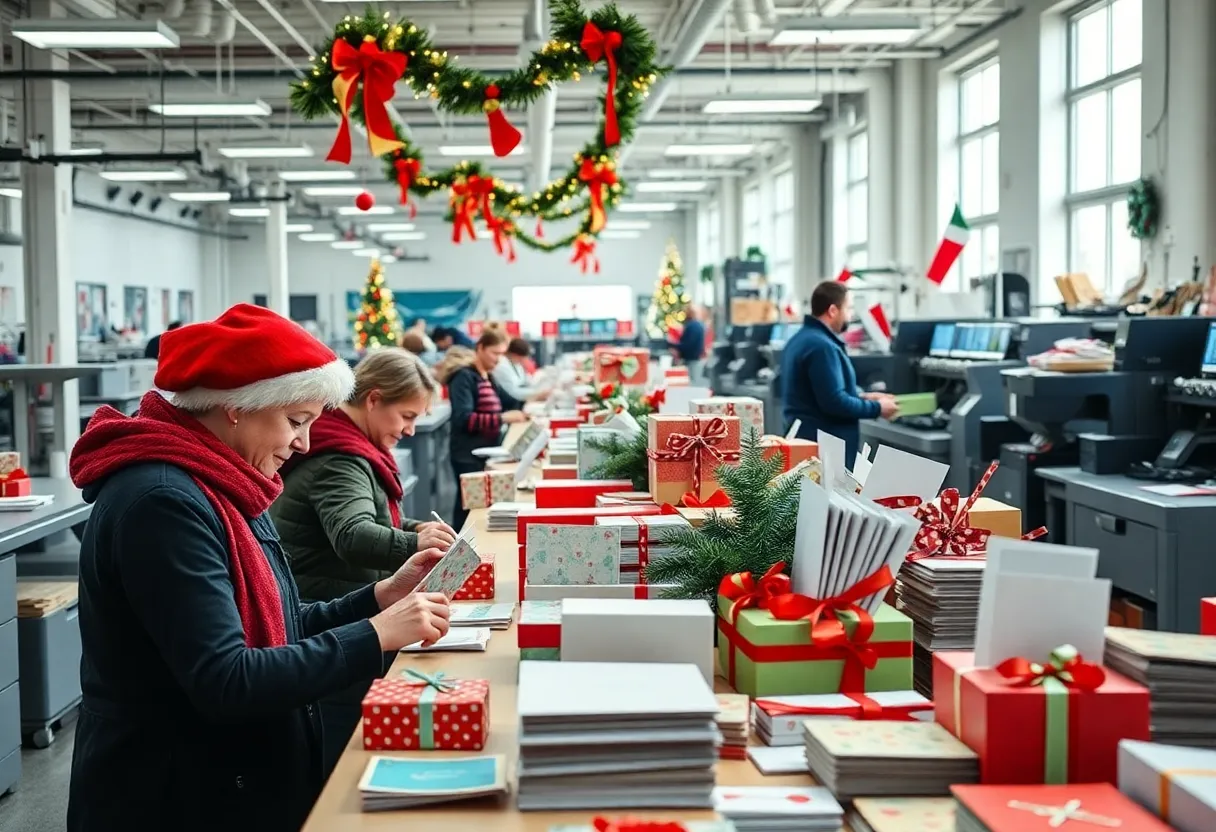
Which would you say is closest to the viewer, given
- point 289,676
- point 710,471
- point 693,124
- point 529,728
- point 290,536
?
point 529,728

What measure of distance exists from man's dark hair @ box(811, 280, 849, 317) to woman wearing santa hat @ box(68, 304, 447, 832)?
13.4ft

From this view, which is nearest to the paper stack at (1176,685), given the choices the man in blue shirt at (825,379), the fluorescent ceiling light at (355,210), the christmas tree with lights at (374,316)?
the man in blue shirt at (825,379)

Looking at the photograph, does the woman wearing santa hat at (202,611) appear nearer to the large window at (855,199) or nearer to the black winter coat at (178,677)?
the black winter coat at (178,677)

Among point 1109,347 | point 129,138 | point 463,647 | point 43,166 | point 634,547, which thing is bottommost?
point 463,647

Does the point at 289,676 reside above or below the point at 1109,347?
below

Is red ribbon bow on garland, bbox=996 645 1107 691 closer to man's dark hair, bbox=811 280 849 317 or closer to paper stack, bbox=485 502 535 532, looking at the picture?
paper stack, bbox=485 502 535 532

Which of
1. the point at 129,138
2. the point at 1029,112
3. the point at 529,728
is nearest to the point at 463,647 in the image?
the point at 529,728

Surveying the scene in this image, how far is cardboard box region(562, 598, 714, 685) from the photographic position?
72.3 inches

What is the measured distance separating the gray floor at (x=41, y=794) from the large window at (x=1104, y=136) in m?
8.25

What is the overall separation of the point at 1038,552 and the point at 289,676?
3.58ft

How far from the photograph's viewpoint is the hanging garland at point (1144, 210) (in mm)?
8773

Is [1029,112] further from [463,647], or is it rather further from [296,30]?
[463,647]

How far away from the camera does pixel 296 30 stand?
12.9m

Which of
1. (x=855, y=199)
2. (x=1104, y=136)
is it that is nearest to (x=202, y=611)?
(x=1104, y=136)
